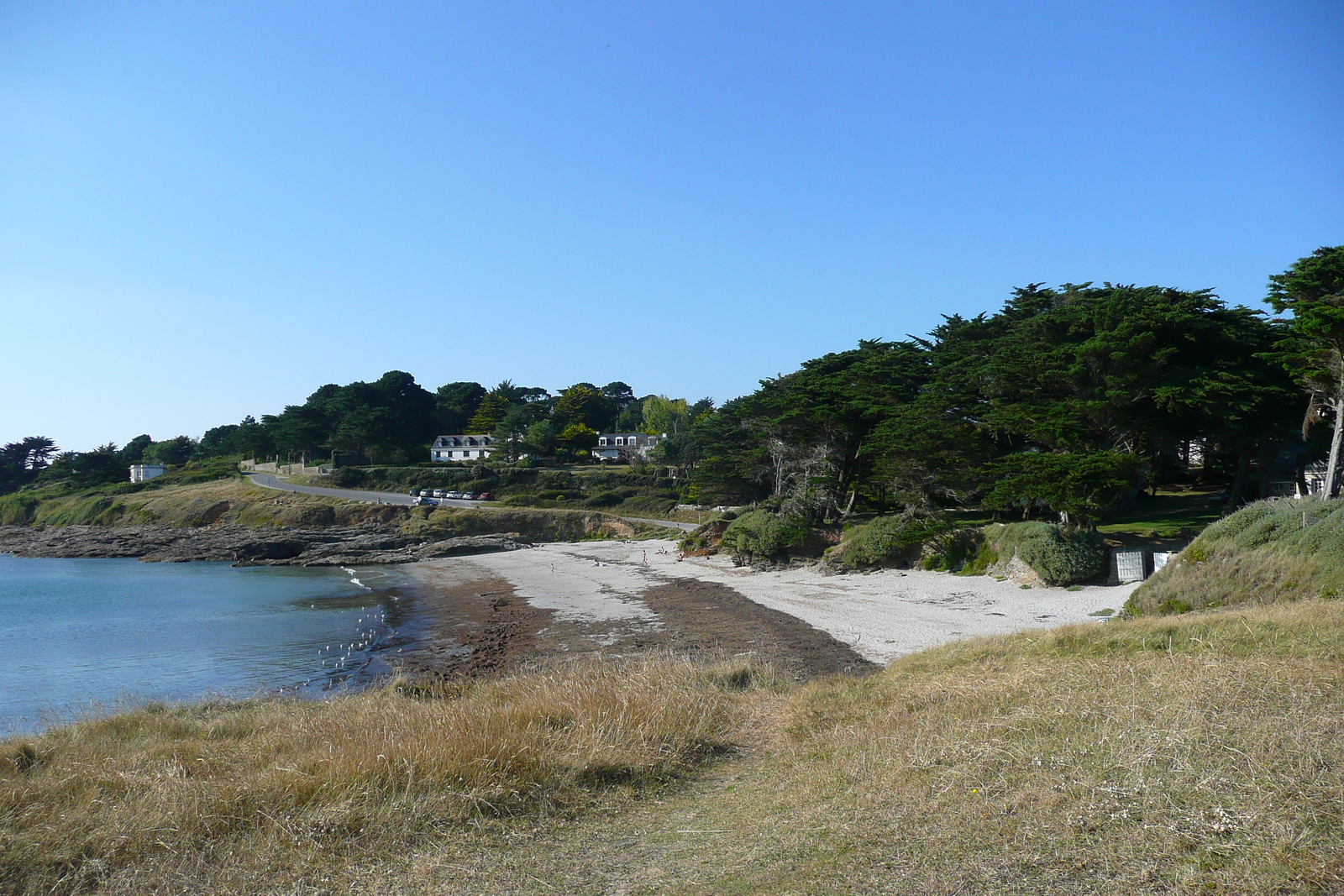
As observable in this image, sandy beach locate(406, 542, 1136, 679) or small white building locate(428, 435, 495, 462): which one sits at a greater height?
small white building locate(428, 435, 495, 462)

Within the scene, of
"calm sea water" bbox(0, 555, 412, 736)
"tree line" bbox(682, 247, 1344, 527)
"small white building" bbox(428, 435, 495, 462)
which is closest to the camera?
"calm sea water" bbox(0, 555, 412, 736)

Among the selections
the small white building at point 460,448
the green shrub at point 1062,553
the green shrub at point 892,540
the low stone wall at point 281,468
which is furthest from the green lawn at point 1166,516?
the small white building at point 460,448

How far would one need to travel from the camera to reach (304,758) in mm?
6398

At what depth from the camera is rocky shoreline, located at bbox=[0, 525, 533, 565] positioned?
161 feet

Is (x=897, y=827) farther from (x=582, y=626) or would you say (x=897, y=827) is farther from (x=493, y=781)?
(x=582, y=626)

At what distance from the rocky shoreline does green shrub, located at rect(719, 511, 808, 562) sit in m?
22.3

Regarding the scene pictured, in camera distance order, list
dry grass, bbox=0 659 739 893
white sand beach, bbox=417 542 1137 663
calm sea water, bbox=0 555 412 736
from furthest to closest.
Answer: white sand beach, bbox=417 542 1137 663 → calm sea water, bbox=0 555 412 736 → dry grass, bbox=0 659 739 893

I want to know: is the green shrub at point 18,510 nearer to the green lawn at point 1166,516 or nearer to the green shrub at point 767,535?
the green shrub at point 767,535

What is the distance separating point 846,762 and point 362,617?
2366 cm

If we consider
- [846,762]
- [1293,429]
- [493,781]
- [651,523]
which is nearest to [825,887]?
[846,762]

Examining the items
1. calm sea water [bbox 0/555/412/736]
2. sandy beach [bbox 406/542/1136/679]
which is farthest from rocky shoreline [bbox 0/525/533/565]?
sandy beach [bbox 406/542/1136/679]

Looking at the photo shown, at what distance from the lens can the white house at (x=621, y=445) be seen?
3548 inches

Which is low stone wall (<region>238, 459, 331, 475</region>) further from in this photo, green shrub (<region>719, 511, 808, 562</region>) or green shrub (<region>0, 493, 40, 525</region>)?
green shrub (<region>719, 511, 808, 562</region>)

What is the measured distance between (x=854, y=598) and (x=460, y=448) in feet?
256
